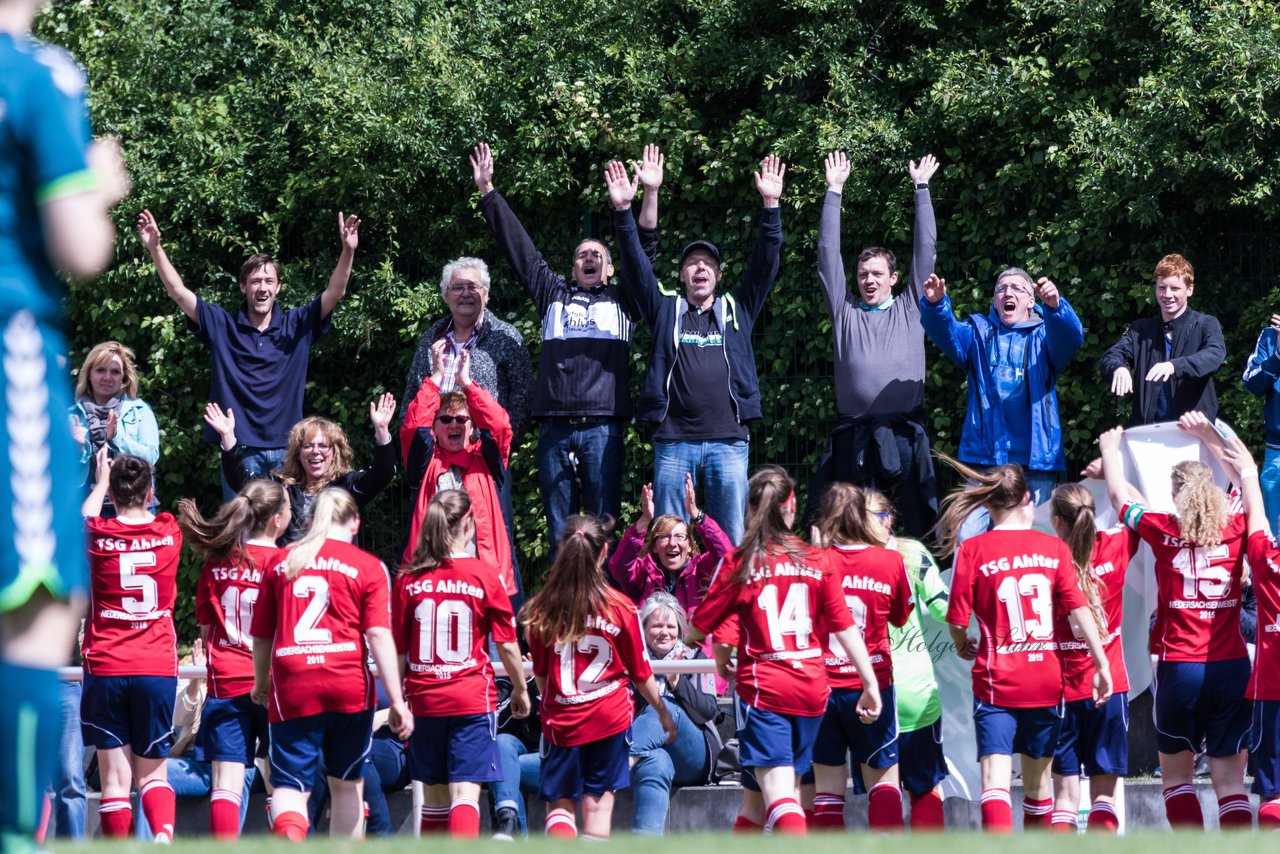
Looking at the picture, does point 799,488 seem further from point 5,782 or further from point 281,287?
point 5,782

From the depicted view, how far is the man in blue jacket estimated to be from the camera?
874cm

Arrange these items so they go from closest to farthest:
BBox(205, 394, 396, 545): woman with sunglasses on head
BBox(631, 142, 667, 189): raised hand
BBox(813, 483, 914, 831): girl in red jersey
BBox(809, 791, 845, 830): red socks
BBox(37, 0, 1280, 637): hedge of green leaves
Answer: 1. BBox(813, 483, 914, 831): girl in red jersey
2. BBox(809, 791, 845, 830): red socks
3. BBox(205, 394, 396, 545): woman with sunglasses on head
4. BBox(631, 142, 667, 189): raised hand
5. BBox(37, 0, 1280, 637): hedge of green leaves

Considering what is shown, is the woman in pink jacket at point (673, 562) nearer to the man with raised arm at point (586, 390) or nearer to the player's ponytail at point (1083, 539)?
the man with raised arm at point (586, 390)

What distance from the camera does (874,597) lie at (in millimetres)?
7027

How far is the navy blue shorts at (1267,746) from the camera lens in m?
6.93

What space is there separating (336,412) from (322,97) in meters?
2.57

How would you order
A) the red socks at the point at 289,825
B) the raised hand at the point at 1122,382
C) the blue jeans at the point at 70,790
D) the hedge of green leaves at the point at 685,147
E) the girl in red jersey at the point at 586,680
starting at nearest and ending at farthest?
the red socks at the point at 289,825 < the girl in red jersey at the point at 586,680 < the blue jeans at the point at 70,790 < the raised hand at the point at 1122,382 < the hedge of green leaves at the point at 685,147

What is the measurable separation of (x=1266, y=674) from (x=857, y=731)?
191 centimetres

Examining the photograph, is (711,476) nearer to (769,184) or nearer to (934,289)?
(934,289)

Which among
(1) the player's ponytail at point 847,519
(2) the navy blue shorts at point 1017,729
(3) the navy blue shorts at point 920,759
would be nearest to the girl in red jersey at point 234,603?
(1) the player's ponytail at point 847,519

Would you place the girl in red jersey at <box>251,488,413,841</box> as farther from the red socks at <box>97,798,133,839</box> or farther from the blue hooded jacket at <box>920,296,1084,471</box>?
the blue hooded jacket at <box>920,296,1084,471</box>

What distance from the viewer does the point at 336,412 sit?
12.0 m

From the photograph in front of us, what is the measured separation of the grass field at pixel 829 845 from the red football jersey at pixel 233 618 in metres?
2.99

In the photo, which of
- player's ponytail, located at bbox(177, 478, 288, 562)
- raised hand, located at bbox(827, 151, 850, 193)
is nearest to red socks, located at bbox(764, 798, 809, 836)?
player's ponytail, located at bbox(177, 478, 288, 562)
